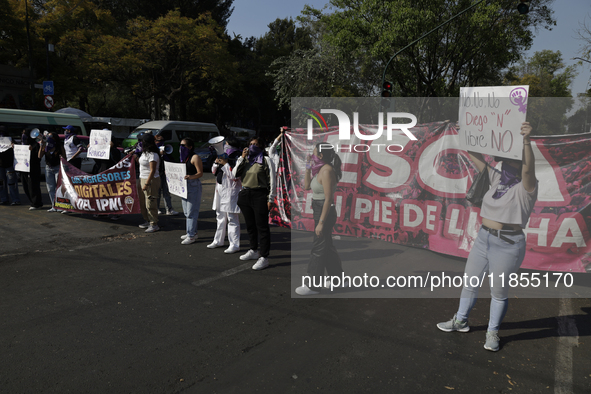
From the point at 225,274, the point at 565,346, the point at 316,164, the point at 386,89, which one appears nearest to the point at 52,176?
the point at 225,274

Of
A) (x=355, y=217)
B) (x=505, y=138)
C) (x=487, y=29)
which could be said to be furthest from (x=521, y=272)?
(x=487, y=29)

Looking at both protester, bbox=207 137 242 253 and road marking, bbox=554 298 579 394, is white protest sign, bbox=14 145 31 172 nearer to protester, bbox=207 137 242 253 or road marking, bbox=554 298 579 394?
protester, bbox=207 137 242 253

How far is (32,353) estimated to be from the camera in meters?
3.38

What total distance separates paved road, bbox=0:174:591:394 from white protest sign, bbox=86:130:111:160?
362 cm

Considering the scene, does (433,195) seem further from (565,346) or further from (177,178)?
(177,178)

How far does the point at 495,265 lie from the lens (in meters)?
3.48

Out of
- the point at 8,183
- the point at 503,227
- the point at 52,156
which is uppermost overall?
the point at 52,156

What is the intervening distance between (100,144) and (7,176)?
2.80m

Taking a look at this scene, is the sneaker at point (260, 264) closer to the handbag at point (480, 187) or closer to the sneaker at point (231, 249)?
the sneaker at point (231, 249)

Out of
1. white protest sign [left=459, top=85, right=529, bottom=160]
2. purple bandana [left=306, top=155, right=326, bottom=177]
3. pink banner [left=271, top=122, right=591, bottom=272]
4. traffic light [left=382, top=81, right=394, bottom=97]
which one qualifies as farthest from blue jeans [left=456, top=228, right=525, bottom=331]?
traffic light [left=382, top=81, right=394, bottom=97]

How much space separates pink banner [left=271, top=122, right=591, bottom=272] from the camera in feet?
16.7

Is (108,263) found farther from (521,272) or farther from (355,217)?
(521,272)

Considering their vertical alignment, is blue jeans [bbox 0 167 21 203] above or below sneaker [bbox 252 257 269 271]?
above

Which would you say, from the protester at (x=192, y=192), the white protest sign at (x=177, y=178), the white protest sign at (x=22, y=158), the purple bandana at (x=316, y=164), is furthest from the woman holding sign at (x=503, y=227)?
the white protest sign at (x=22, y=158)
